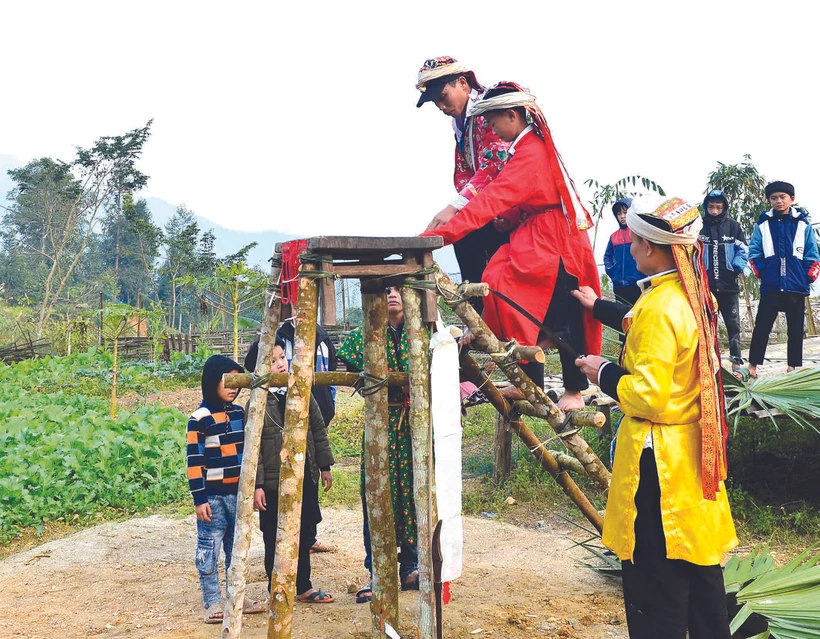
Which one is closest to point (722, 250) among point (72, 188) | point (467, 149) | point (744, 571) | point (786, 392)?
point (786, 392)

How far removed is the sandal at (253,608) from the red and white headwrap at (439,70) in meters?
3.04

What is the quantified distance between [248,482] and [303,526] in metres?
1.17

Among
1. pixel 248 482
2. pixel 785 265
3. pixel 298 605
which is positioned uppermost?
pixel 785 265

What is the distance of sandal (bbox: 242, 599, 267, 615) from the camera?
14.2 feet

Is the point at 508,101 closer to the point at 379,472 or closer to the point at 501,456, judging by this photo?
the point at 379,472

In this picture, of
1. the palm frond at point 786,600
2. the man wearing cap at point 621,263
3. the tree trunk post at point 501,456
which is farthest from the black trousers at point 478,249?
the tree trunk post at point 501,456

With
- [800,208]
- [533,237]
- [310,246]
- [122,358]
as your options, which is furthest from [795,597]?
[122,358]

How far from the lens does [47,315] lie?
28.9m

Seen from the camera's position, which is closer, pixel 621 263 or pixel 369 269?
pixel 369 269

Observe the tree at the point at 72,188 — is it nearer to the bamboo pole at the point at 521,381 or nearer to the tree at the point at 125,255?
the tree at the point at 125,255

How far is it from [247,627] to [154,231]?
32.0 metres

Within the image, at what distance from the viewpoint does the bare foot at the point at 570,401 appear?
3469 mm

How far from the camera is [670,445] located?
101 inches

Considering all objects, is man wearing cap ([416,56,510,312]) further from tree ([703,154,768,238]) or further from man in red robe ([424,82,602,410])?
tree ([703,154,768,238])
